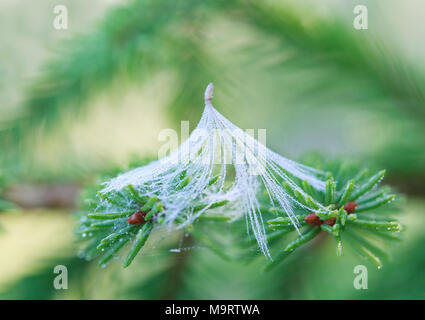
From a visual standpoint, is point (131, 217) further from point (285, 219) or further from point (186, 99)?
point (186, 99)

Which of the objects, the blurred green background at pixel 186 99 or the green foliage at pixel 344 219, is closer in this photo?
A: the green foliage at pixel 344 219

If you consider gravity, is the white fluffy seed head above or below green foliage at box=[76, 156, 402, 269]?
above

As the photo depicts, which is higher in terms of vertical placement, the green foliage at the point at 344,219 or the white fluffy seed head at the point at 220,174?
the white fluffy seed head at the point at 220,174

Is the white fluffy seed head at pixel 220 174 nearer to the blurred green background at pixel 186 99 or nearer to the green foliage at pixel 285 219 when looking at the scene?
the green foliage at pixel 285 219

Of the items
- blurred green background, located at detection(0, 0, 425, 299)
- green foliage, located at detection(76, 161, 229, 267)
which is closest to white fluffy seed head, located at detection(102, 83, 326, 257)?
green foliage, located at detection(76, 161, 229, 267)

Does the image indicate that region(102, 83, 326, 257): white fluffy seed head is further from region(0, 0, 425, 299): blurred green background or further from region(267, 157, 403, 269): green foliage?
region(0, 0, 425, 299): blurred green background

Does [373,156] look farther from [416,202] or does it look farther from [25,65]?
[25,65]

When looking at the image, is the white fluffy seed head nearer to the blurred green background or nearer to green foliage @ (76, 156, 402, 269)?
green foliage @ (76, 156, 402, 269)

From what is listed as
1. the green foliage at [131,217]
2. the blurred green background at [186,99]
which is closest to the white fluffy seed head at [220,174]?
the green foliage at [131,217]

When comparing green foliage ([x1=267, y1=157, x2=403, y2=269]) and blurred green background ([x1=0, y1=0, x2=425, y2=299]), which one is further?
blurred green background ([x1=0, y1=0, x2=425, y2=299])
